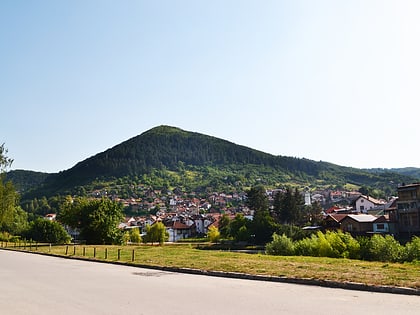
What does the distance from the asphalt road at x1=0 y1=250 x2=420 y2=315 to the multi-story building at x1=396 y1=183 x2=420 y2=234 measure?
175 feet

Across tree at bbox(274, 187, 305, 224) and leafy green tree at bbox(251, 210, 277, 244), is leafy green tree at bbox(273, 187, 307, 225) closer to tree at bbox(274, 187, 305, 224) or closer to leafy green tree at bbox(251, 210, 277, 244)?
tree at bbox(274, 187, 305, 224)

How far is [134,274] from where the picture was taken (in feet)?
54.4

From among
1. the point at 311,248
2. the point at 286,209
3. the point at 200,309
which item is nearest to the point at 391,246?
the point at 311,248

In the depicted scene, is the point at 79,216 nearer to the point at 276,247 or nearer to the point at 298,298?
the point at 276,247

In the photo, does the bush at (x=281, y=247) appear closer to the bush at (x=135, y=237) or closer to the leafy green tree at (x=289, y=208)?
the bush at (x=135, y=237)

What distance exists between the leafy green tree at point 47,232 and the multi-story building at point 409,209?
5128cm

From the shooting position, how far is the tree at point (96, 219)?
47344mm

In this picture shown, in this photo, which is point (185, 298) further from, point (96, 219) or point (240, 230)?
point (240, 230)

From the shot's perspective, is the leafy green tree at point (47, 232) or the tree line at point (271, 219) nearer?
the leafy green tree at point (47, 232)

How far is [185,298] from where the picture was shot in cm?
1040

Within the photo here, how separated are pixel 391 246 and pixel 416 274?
13906mm

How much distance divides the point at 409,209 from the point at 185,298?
2285 inches

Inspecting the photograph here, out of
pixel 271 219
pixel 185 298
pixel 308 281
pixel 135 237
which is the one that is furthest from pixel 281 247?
pixel 135 237

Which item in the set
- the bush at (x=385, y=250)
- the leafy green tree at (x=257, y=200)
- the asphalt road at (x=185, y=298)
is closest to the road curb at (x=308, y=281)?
the asphalt road at (x=185, y=298)
